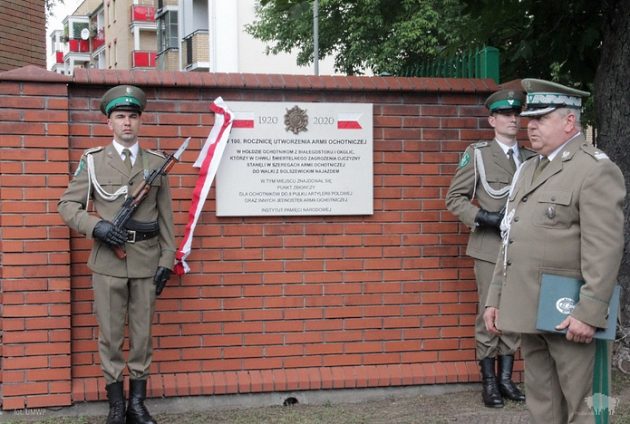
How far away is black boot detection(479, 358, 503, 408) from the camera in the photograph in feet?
20.3

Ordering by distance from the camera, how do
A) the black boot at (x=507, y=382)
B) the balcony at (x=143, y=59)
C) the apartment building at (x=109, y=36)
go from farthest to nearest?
the apartment building at (x=109, y=36), the balcony at (x=143, y=59), the black boot at (x=507, y=382)

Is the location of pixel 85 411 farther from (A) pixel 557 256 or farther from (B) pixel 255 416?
(A) pixel 557 256

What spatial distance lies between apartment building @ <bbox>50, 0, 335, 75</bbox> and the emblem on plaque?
78.0ft

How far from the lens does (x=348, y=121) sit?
6.37m

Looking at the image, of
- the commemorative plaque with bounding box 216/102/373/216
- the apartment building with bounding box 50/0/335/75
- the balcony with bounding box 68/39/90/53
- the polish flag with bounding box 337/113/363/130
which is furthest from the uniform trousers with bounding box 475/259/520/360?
the balcony with bounding box 68/39/90/53

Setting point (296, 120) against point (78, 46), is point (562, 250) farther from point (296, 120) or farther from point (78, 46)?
point (78, 46)

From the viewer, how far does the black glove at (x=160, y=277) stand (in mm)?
5617

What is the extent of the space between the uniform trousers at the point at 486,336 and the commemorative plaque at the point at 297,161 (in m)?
0.87

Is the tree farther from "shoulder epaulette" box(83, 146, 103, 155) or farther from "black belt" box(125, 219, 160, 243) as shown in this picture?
"black belt" box(125, 219, 160, 243)

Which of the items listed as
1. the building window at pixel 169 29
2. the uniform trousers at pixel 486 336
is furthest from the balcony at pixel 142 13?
the uniform trousers at pixel 486 336

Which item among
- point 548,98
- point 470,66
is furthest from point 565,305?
point 470,66

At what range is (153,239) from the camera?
5695 millimetres

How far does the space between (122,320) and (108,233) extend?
0.58m

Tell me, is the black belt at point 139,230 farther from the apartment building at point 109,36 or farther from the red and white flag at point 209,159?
the apartment building at point 109,36
